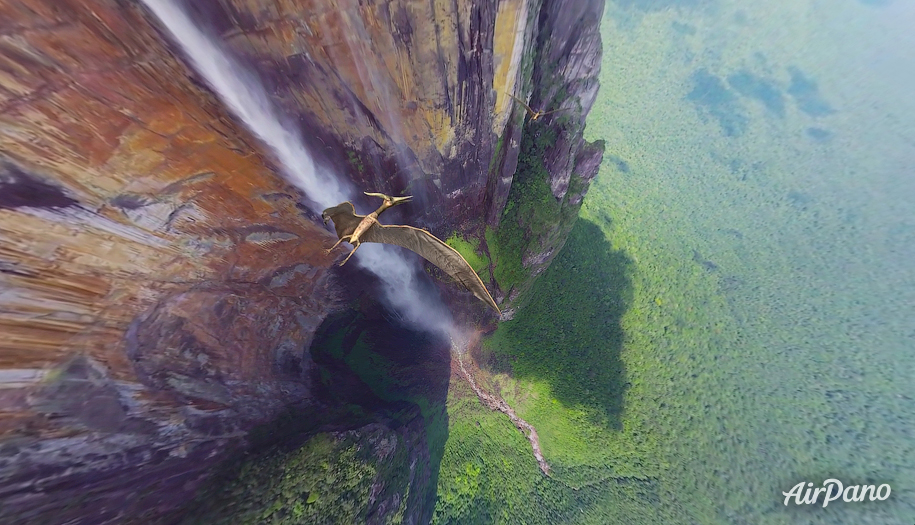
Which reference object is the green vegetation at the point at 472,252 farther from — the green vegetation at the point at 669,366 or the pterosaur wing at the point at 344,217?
the pterosaur wing at the point at 344,217

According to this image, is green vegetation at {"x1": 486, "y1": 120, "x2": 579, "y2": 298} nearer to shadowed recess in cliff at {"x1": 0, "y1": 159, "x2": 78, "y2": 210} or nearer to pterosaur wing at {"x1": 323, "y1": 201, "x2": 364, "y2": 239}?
pterosaur wing at {"x1": 323, "y1": 201, "x2": 364, "y2": 239}

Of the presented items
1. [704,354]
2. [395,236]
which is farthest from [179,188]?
[704,354]

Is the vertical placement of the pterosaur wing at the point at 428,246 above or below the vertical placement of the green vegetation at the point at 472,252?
below

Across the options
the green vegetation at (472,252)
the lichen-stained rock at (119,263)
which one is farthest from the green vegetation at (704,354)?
the lichen-stained rock at (119,263)

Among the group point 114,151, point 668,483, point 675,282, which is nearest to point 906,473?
point 668,483

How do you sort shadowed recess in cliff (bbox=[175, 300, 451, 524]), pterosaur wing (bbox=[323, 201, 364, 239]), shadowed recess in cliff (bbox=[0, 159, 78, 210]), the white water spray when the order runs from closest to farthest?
1. shadowed recess in cliff (bbox=[0, 159, 78, 210])
2. the white water spray
3. pterosaur wing (bbox=[323, 201, 364, 239])
4. shadowed recess in cliff (bbox=[175, 300, 451, 524])

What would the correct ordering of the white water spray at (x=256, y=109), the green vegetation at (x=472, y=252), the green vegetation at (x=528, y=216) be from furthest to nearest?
1. the green vegetation at (x=472, y=252)
2. the green vegetation at (x=528, y=216)
3. the white water spray at (x=256, y=109)

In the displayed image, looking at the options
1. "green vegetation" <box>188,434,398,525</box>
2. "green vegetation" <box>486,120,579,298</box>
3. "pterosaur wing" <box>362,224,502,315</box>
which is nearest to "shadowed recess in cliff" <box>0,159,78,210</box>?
"pterosaur wing" <box>362,224,502,315</box>

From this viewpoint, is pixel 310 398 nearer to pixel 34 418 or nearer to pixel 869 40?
pixel 34 418
